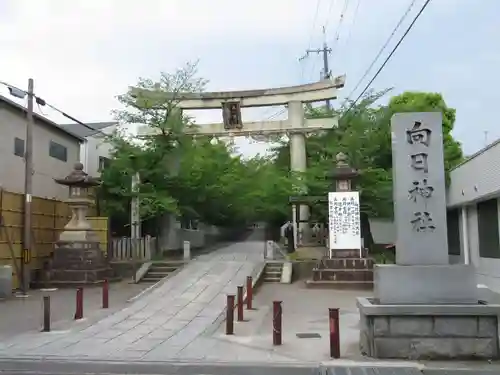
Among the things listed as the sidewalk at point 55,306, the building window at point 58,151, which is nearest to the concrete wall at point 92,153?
the building window at point 58,151

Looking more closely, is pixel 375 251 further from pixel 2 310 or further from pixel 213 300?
pixel 2 310

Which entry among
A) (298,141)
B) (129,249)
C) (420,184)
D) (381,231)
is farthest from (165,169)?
(420,184)

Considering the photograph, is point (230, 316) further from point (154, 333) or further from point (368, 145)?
point (368, 145)

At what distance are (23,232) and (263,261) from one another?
1032 cm

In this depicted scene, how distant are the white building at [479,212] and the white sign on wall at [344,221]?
5.08m

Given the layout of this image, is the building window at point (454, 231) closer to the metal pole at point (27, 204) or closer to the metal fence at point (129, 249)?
the metal fence at point (129, 249)

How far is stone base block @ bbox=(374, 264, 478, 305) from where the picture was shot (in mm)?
9211

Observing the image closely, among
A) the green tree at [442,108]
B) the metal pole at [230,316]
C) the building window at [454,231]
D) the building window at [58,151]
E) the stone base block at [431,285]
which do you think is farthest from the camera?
the green tree at [442,108]

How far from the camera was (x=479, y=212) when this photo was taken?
76.2 feet

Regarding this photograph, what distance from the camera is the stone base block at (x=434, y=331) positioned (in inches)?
351

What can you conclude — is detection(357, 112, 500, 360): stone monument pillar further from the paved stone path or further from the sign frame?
the sign frame

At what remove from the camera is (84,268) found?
21625 mm

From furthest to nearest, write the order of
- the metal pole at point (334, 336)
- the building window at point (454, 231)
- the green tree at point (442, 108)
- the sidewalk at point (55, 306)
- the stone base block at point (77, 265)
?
the green tree at point (442, 108)
the building window at point (454, 231)
the stone base block at point (77, 265)
the sidewalk at point (55, 306)
the metal pole at point (334, 336)

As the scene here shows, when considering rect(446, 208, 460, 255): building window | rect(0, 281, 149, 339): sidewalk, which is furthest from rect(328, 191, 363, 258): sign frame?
rect(0, 281, 149, 339): sidewalk
